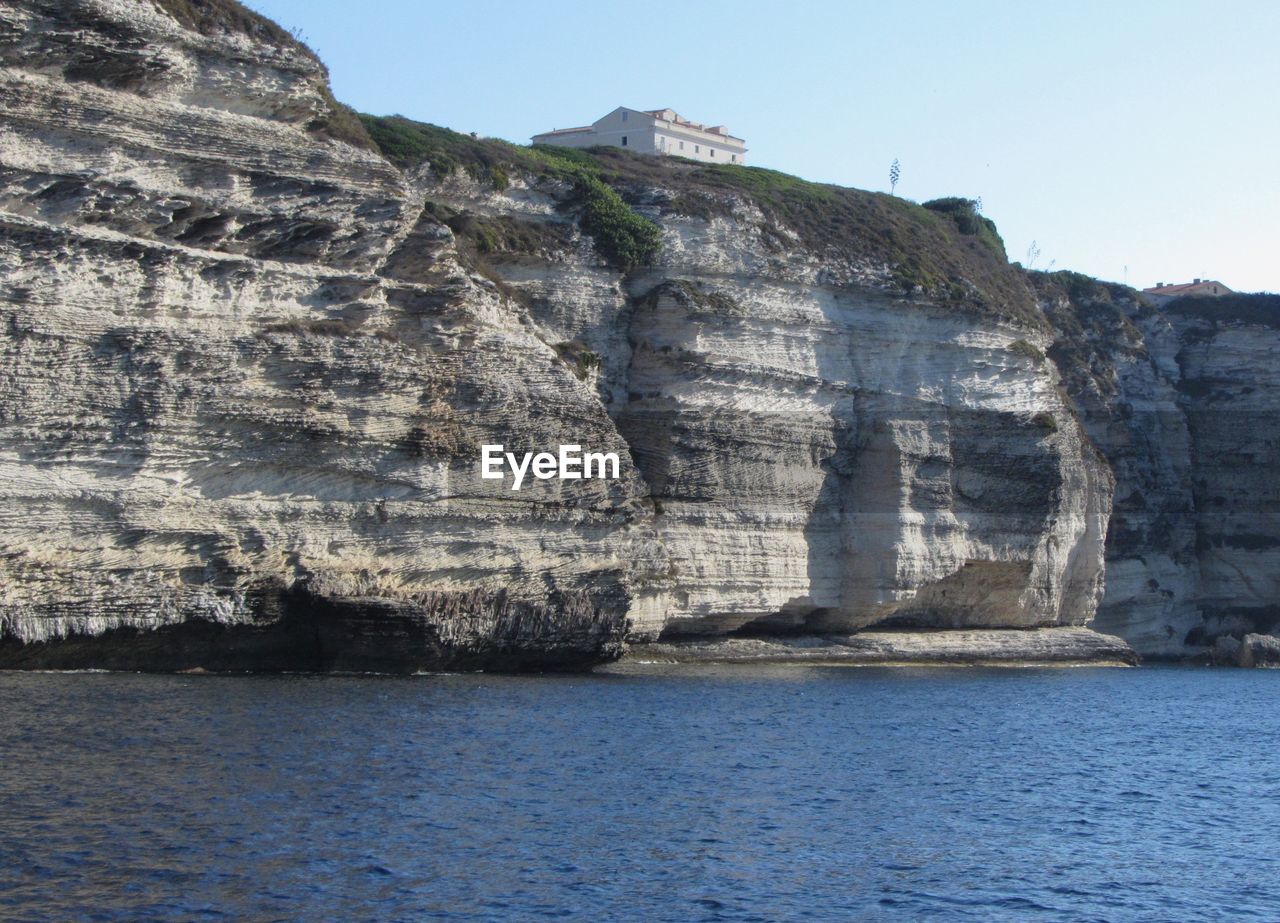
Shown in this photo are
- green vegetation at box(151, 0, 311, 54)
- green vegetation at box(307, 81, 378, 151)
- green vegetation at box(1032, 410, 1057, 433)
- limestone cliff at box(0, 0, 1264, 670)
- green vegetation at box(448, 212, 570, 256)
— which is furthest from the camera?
green vegetation at box(1032, 410, 1057, 433)

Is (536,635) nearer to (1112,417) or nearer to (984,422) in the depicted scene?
(984,422)

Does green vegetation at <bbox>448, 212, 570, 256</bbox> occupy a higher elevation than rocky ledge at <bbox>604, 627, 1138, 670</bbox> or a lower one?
higher

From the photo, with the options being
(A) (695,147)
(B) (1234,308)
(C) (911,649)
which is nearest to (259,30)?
(C) (911,649)

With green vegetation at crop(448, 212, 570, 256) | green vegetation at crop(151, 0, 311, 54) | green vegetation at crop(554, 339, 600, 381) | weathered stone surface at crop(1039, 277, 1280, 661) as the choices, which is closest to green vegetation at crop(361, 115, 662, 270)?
green vegetation at crop(448, 212, 570, 256)

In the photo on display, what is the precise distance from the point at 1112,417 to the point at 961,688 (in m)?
25.4

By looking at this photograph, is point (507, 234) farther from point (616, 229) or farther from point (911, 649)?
point (911, 649)

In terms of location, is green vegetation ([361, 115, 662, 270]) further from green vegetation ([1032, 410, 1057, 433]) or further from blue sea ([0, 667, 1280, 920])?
blue sea ([0, 667, 1280, 920])

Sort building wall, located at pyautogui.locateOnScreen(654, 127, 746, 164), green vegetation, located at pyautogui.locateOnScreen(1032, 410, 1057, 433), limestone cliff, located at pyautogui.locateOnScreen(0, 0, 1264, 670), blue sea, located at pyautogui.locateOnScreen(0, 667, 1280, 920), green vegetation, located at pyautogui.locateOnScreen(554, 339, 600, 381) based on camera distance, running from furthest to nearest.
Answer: building wall, located at pyautogui.locateOnScreen(654, 127, 746, 164)
green vegetation, located at pyautogui.locateOnScreen(1032, 410, 1057, 433)
green vegetation, located at pyautogui.locateOnScreen(554, 339, 600, 381)
limestone cliff, located at pyautogui.locateOnScreen(0, 0, 1264, 670)
blue sea, located at pyautogui.locateOnScreen(0, 667, 1280, 920)

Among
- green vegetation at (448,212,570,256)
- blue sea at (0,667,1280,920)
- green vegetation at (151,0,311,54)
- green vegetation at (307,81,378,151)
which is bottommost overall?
blue sea at (0,667,1280,920)

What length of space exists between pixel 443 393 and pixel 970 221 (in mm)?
34161

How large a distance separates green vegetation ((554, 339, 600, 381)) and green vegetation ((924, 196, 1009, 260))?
24.1m

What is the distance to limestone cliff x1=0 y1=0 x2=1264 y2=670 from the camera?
32.5 metres

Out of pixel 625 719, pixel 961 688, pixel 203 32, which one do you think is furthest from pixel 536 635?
pixel 203 32

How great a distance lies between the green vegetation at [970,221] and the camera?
65.2 meters
